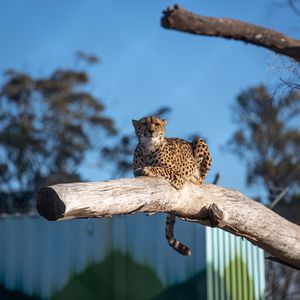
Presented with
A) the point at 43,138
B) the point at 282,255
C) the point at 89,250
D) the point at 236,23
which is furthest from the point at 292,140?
the point at 236,23

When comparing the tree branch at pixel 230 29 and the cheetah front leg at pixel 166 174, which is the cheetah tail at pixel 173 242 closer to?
the cheetah front leg at pixel 166 174

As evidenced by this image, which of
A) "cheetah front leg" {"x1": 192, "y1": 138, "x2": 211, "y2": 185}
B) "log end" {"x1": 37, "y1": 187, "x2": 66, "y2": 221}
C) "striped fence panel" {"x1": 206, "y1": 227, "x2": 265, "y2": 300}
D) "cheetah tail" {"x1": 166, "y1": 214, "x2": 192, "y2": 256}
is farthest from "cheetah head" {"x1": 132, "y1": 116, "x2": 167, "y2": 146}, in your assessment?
"striped fence panel" {"x1": 206, "y1": 227, "x2": 265, "y2": 300}

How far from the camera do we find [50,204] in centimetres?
557

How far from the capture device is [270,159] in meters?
28.2

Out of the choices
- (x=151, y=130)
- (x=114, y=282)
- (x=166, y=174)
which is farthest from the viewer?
(x=114, y=282)

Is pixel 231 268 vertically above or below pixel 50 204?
below

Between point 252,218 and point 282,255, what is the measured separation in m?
0.83

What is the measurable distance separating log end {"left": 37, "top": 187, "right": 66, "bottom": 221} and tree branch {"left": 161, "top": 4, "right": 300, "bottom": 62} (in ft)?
4.84

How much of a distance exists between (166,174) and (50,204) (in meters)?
1.63

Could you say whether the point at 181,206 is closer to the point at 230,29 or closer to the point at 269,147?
the point at 230,29

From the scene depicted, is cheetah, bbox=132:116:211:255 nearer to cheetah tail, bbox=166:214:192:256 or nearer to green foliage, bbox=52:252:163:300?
cheetah tail, bbox=166:214:192:256

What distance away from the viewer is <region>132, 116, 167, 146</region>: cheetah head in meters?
7.82

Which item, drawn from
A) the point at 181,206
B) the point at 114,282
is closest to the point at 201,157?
the point at 181,206

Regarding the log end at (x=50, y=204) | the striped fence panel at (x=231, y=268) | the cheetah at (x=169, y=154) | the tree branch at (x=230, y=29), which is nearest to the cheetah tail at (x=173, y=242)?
the cheetah at (x=169, y=154)
